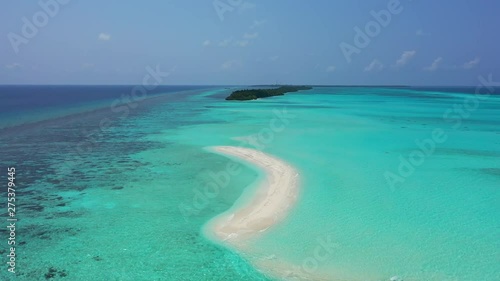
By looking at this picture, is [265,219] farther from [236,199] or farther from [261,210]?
[236,199]

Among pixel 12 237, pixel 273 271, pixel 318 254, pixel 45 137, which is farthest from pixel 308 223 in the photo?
pixel 45 137

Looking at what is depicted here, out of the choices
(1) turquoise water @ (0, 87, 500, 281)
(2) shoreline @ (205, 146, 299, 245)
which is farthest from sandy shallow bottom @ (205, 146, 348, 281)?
(1) turquoise water @ (0, 87, 500, 281)

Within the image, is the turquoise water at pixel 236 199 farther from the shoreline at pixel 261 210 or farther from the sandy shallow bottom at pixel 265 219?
the shoreline at pixel 261 210

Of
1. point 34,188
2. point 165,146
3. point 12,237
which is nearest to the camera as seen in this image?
point 12,237

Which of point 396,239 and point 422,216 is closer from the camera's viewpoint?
point 396,239

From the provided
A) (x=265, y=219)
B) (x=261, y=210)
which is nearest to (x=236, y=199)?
(x=261, y=210)

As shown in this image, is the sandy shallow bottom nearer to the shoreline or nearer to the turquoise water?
the shoreline

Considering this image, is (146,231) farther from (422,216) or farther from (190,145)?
(190,145)
